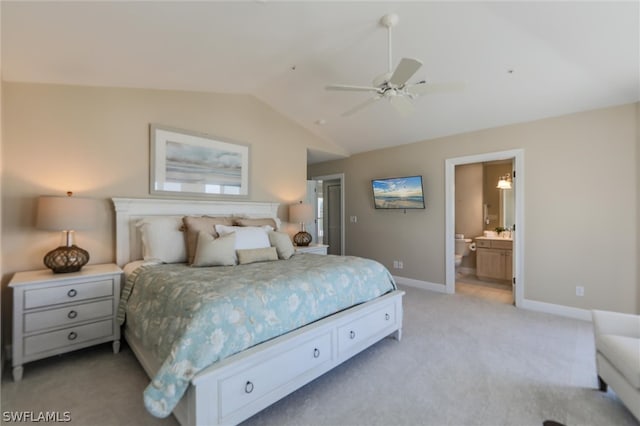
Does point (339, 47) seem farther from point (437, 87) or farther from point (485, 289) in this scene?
point (485, 289)

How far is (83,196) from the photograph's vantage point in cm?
283

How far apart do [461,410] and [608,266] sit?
2.89 metres

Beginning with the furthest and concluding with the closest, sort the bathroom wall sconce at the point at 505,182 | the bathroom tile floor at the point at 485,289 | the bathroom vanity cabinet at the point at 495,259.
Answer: the bathroom wall sconce at the point at 505,182 < the bathroom vanity cabinet at the point at 495,259 < the bathroom tile floor at the point at 485,289

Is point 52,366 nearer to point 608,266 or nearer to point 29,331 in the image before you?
point 29,331

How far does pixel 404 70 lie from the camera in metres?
2.00

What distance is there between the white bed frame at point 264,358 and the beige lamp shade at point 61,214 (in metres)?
0.48

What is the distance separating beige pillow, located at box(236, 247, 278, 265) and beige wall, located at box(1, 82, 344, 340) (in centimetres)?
145

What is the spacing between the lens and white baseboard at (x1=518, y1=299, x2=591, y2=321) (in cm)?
339

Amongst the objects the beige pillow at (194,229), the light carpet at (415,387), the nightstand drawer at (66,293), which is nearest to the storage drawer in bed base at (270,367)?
the light carpet at (415,387)

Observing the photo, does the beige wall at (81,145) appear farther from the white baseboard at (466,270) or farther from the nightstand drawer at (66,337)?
the white baseboard at (466,270)

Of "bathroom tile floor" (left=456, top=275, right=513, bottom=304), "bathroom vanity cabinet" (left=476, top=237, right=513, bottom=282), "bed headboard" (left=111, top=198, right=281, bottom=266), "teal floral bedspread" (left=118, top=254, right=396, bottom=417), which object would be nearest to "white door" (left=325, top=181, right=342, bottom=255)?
"bathroom tile floor" (left=456, top=275, right=513, bottom=304)

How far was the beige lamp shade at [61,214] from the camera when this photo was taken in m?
2.34

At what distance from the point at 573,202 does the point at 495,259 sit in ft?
6.47

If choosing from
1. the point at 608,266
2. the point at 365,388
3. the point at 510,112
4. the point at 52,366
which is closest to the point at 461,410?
the point at 365,388
